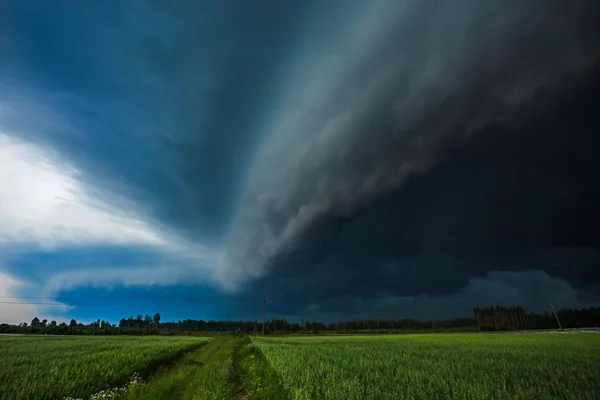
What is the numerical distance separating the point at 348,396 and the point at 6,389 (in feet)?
51.7

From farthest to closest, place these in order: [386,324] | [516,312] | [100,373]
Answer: [386,324], [516,312], [100,373]

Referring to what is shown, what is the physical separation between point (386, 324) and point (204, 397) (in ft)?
652

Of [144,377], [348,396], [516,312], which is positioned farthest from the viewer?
[516,312]

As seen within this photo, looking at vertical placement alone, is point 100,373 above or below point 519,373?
Answer: above

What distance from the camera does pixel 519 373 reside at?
17172 mm

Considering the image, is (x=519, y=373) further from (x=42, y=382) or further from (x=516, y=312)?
(x=516, y=312)

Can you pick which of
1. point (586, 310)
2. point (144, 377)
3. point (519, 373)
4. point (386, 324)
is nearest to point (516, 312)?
point (586, 310)

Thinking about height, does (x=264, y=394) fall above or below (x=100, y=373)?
below

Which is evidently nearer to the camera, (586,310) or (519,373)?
(519,373)

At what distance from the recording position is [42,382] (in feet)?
50.3

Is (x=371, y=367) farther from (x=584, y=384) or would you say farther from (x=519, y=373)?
(x=584, y=384)

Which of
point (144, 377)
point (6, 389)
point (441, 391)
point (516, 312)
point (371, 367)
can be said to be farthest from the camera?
point (516, 312)

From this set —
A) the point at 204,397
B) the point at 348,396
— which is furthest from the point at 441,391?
the point at 204,397

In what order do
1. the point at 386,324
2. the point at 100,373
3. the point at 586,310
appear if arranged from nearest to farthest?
the point at 100,373 < the point at 586,310 < the point at 386,324
